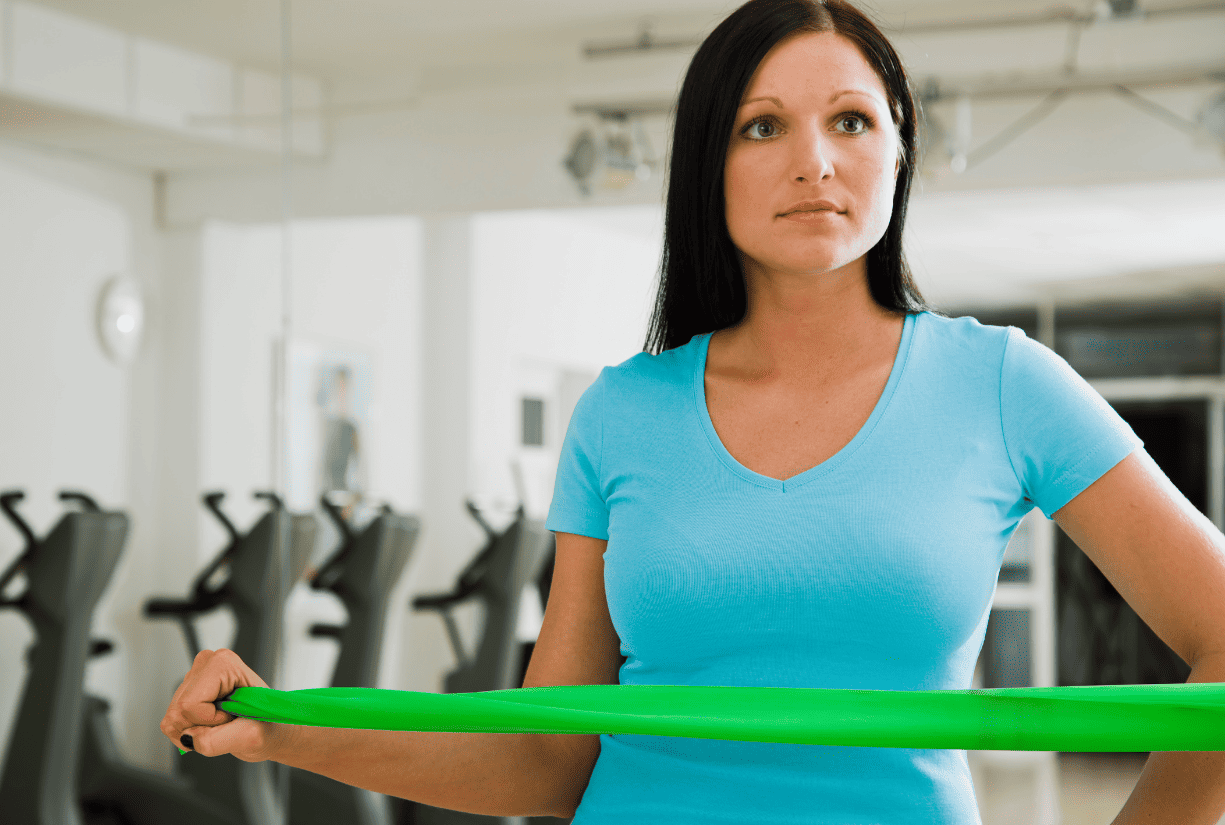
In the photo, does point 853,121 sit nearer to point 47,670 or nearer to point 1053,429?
point 1053,429

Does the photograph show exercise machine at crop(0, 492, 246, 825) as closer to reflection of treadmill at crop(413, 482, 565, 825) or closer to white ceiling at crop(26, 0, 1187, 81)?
reflection of treadmill at crop(413, 482, 565, 825)

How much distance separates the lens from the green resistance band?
76 cm

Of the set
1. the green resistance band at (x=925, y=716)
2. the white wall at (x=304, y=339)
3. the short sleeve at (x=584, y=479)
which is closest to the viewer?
the green resistance band at (x=925, y=716)

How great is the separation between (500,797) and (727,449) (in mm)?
364

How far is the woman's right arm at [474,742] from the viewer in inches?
35.4

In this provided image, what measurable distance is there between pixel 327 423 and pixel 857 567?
3.49 metres

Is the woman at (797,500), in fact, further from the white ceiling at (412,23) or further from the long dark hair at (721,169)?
the white ceiling at (412,23)

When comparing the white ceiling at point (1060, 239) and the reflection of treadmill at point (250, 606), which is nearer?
the reflection of treadmill at point (250, 606)

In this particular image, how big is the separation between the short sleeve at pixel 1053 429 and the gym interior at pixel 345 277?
2.93 m

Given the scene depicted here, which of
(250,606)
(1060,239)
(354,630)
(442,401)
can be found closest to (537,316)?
(442,401)

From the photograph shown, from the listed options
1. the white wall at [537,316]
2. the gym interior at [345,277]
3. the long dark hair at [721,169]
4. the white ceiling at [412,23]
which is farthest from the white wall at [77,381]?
the long dark hair at [721,169]

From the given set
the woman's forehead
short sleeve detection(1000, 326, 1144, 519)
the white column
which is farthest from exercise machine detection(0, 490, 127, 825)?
short sleeve detection(1000, 326, 1144, 519)

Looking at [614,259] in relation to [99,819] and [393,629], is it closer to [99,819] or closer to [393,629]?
[393,629]

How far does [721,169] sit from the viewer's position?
952 millimetres
